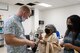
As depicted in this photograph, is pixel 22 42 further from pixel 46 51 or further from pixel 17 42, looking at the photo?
pixel 46 51

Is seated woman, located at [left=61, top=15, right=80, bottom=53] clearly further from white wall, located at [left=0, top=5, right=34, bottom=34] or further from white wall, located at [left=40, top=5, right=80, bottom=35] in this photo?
white wall, located at [left=40, top=5, right=80, bottom=35]

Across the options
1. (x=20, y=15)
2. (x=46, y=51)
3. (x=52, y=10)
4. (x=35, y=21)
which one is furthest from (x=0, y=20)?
(x=20, y=15)

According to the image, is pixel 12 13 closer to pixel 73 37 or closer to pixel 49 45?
pixel 49 45

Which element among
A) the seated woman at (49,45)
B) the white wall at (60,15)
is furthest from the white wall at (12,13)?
the seated woman at (49,45)

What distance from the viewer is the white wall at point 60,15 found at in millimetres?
8522

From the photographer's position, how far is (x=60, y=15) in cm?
941

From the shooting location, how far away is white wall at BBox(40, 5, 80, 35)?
8522 mm

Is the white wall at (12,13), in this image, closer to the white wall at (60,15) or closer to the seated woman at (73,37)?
the white wall at (60,15)

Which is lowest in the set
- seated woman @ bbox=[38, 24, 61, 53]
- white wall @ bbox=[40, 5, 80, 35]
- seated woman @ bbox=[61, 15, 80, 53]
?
seated woman @ bbox=[38, 24, 61, 53]

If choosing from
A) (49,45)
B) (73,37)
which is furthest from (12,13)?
(73,37)

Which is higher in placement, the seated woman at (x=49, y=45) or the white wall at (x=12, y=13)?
the white wall at (x=12, y=13)

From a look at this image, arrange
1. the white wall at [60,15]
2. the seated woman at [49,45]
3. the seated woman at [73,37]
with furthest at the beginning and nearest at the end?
1. the white wall at [60,15]
2. the seated woman at [49,45]
3. the seated woman at [73,37]

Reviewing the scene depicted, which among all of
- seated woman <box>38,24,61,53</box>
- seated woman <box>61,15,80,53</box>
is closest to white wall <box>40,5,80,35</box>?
seated woman <box>38,24,61,53</box>

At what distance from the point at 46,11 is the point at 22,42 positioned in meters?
9.18
